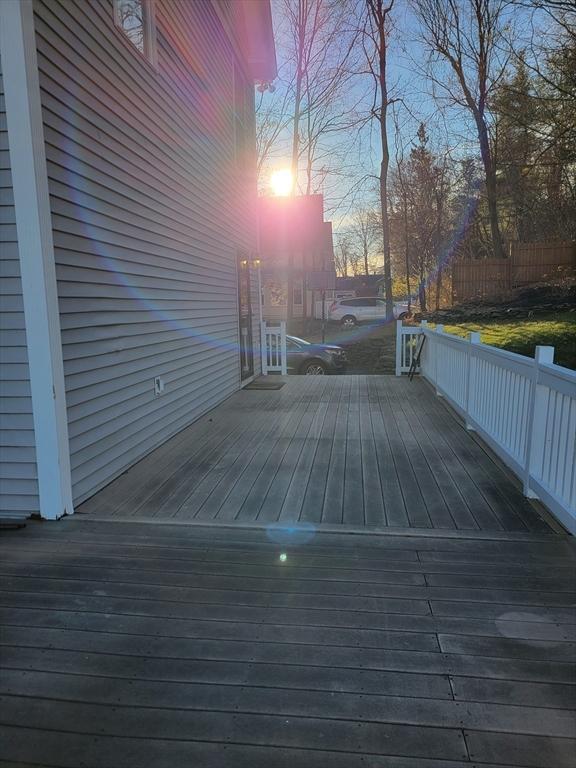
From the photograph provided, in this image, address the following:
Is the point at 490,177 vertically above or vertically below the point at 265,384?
above

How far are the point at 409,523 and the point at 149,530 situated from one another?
1366mm

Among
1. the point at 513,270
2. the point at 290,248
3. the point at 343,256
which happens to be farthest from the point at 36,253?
the point at 343,256

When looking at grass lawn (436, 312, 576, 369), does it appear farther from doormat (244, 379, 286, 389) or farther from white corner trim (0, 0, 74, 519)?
white corner trim (0, 0, 74, 519)

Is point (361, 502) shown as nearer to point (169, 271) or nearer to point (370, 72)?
point (169, 271)

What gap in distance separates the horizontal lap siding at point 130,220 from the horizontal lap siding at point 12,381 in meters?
0.22

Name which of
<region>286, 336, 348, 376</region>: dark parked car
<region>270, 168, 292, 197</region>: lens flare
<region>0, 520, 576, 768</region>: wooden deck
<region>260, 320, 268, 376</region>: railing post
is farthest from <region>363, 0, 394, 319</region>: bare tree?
<region>0, 520, 576, 768</region>: wooden deck

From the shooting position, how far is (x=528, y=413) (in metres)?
2.97

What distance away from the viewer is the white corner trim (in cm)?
241

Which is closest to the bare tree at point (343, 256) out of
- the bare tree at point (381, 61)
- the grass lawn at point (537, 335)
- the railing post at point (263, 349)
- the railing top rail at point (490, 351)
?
the bare tree at point (381, 61)

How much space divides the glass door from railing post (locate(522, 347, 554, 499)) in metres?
5.03

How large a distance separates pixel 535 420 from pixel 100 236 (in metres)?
2.89

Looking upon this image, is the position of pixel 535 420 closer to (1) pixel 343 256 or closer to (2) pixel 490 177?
(2) pixel 490 177

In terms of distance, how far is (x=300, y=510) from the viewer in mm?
2836

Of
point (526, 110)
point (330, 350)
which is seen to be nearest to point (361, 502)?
point (330, 350)
